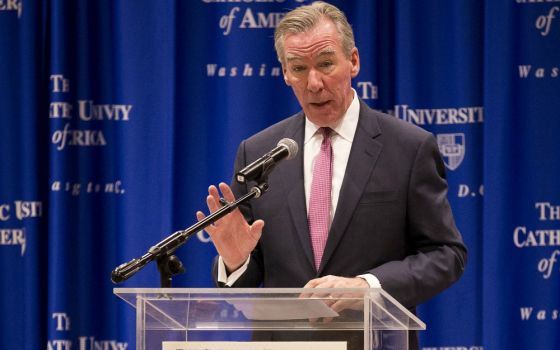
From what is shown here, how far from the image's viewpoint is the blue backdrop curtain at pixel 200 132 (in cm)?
405

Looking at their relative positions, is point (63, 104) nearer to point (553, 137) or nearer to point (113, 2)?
point (113, 2)

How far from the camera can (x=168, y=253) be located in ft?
6.12

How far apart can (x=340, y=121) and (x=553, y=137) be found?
71.2 inches

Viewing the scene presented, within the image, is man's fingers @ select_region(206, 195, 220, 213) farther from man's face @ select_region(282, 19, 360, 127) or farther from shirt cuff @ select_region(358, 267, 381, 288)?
man's face @ select_region(282, 19, 360, 127)

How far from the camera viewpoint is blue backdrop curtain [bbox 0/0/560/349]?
4.05m

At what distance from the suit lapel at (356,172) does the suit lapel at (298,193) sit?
6cm

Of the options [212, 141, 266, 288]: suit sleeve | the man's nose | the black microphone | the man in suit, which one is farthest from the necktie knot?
the black microphone

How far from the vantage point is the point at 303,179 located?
8.30 feet

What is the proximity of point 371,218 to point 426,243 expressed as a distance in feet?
0.53

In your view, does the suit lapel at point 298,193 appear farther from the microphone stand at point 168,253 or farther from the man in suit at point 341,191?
the microphone stand at point 168,253

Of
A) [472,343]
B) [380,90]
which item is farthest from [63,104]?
[472,343]

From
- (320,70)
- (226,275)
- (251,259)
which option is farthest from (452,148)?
(226,275)

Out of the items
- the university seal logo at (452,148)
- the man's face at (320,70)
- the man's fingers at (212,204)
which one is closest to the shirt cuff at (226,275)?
the man's fingers at (212,204)

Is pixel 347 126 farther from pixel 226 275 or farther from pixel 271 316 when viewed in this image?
pixel 271 316
